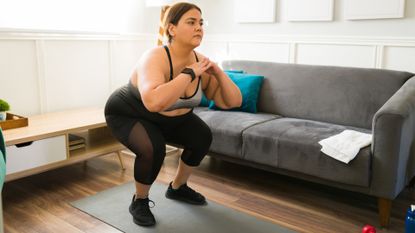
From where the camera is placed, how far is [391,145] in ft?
6.91

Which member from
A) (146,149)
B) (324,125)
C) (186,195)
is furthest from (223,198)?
(324,125)

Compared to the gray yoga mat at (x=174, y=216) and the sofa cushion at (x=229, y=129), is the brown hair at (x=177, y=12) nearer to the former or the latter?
the sofa cushion at (x=229, y=129)

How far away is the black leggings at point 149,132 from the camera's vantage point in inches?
83.1

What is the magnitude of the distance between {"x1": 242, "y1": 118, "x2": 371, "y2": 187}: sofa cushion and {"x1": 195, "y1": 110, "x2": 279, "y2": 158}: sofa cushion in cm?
5

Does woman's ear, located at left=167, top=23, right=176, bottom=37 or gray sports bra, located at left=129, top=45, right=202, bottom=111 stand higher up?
woman's ear, located at left=167, top=23, right=176, bottom=37

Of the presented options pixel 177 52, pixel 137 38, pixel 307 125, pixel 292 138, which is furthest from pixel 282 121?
pixel 137 38

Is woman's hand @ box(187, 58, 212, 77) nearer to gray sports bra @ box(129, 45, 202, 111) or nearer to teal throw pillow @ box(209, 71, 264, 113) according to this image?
gray sports bra @ box(129, 45, 202, 111)

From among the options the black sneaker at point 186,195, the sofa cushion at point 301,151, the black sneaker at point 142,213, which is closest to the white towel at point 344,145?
the sofa cushion at point 301,151

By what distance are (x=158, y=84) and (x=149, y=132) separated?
11.8 inches

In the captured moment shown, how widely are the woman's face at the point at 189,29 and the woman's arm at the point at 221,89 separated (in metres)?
0.17

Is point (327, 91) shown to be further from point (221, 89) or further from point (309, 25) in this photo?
point (221, 89)

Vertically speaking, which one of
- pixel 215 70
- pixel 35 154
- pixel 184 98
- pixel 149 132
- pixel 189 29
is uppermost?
pixel 189 29

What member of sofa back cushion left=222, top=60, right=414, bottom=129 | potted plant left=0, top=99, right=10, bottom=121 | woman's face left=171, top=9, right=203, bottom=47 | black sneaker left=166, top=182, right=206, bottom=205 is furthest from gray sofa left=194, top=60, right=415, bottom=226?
potted plant left=0, top=99, right=10, bottom=121

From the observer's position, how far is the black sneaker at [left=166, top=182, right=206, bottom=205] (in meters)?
2.46
